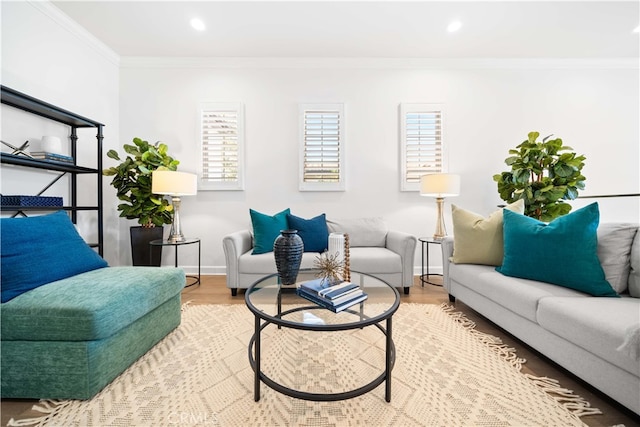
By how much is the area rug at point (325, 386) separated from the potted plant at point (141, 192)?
5.10 ft

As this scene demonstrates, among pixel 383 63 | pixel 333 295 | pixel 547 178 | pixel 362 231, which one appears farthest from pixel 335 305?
pixel 383 63

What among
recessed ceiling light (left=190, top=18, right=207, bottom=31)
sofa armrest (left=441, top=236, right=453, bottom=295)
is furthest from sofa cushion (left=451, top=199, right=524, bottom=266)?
recessed ceiling light (left=190, top=18, right=207, bottom=31)

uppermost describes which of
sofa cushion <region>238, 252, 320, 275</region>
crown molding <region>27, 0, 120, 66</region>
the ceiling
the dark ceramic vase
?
the ceiling

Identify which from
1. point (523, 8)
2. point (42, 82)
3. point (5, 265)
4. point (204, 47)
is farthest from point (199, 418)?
point (523, 8)

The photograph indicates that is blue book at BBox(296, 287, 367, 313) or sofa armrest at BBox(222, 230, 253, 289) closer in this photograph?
blue book at BBox(296, 287, 367, 313)

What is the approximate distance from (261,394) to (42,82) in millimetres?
3348

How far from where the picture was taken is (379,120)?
344cm

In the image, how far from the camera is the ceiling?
8.26 ft

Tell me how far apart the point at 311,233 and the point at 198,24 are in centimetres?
249

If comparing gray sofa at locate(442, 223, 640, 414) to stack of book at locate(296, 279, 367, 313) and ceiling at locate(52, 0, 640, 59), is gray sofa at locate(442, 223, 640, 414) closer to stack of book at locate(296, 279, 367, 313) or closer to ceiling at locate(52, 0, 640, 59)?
stack of book at locate(296, 279, 367, 313)

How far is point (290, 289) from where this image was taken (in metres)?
1.61

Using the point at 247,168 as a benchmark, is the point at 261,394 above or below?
below

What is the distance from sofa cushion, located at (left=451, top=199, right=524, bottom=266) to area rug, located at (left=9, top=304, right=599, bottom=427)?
591 mm

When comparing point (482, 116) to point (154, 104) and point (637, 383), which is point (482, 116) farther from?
point (154, 104)
